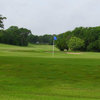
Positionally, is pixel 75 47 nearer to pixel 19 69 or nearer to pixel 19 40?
pixel 19 40

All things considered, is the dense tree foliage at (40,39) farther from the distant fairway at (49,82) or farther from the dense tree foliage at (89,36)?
the distant fairway at (49,82)

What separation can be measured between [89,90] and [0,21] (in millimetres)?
12534

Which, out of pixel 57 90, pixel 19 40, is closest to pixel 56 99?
pixel 57 90

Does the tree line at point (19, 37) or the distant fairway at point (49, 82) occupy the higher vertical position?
the tree line at point (19, 37)

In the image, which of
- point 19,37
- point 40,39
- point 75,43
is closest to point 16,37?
point 19,37

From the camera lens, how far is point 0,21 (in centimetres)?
1917

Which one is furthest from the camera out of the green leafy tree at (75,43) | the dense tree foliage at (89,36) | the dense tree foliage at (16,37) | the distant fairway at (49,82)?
the dense tree foliage at (16,37)

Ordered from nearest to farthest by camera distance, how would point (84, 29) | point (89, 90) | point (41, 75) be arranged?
point (89, 90) < point (41, 75) < point (84, 29)

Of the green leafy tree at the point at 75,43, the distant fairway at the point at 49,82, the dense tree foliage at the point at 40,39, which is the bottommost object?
the distant fairway at the point at 49,82

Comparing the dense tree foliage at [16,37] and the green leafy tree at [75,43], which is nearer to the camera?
the green leafy tree at [75,43]

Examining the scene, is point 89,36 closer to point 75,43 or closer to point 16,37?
point 75,43

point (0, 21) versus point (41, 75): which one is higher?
point (0, 21)

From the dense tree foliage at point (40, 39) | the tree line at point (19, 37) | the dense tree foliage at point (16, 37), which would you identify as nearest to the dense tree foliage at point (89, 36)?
the tree line at point (19, 37)

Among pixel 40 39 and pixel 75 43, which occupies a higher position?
pixel 40 39
